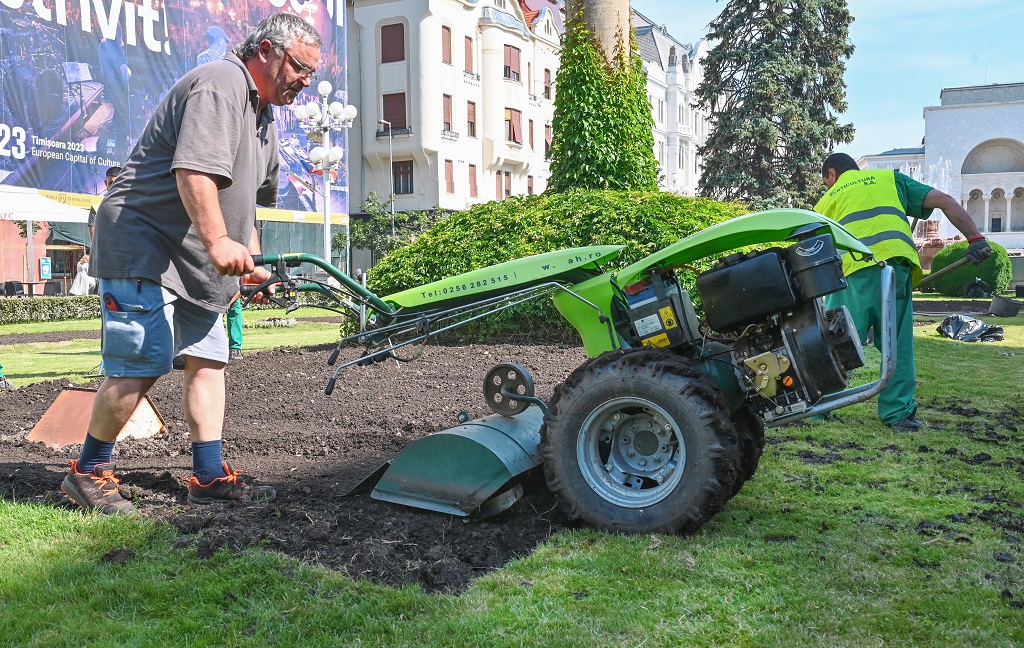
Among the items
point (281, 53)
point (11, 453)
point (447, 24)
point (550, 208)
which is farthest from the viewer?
point (447, 24)

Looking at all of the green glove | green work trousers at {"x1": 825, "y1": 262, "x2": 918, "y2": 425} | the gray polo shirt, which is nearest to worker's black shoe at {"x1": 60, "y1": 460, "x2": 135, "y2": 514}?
the gray polo shirt

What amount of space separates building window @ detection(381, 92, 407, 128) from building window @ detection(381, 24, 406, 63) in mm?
1711

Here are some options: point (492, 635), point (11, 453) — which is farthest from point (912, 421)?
point (11, 453)

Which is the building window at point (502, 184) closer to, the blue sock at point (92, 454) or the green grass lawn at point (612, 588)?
the blue sock at point (92, 454)

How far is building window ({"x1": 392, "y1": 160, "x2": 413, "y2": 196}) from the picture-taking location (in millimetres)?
41969

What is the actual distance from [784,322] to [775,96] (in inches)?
1358

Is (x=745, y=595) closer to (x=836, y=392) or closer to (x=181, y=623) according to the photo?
(x=836, y=392)

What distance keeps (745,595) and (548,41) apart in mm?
51325

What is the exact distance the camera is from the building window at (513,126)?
4588 centimetres

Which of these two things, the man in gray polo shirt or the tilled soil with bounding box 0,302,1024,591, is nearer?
the tilled soil with bounding box 0,302,1024,591

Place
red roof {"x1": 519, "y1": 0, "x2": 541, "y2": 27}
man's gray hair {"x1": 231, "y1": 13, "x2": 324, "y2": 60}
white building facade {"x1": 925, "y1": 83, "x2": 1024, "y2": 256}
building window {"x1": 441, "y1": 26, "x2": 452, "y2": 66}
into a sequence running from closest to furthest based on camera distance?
man's gray hair {"x1": 231, "y1": 13, "x2": 324, "y2": 60} → building window {"x1": 441, "y1": 26, "x2": 452, "y2": 66} → red roof {"x1": 519, "y1": 0, "x2": 541, "y2": 27} → white building facade {"x1": 925, "y1": 83, "x2": 1024, "y2": 256}

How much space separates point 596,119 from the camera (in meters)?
10.5

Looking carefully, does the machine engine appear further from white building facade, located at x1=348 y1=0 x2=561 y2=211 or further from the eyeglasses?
white building facade, located at x1=348 y1=0 x2=561 y2=211

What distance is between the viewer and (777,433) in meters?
5.36
